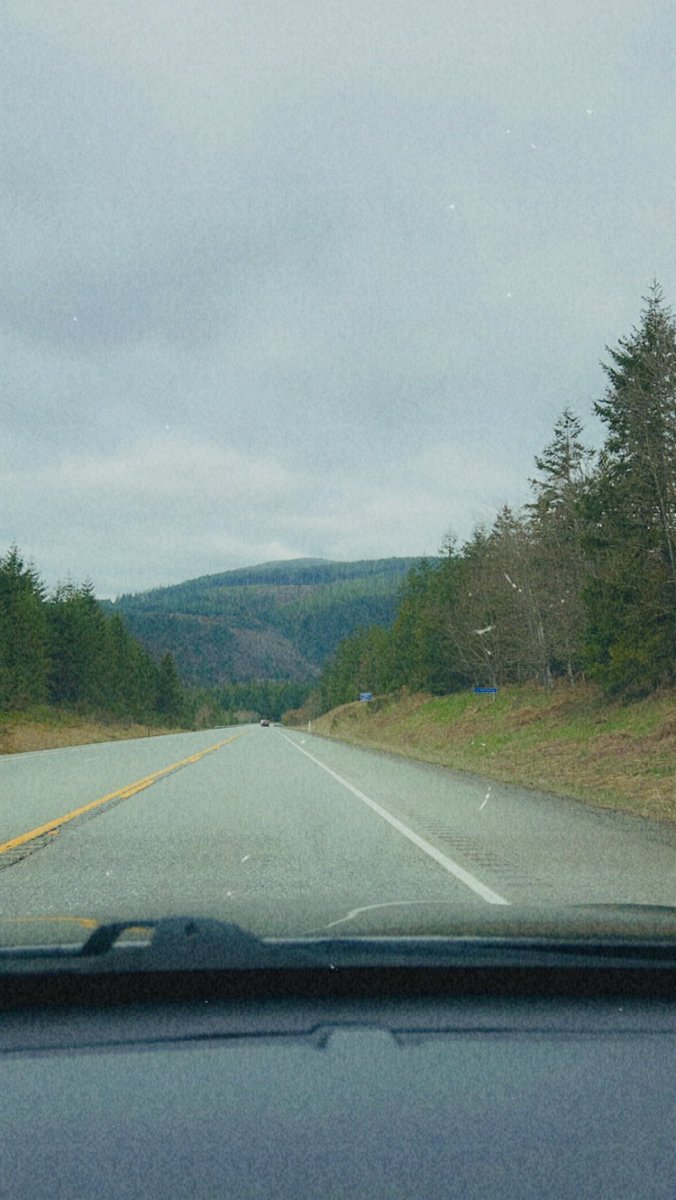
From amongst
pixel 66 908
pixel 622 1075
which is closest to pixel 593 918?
pixel 622 1075

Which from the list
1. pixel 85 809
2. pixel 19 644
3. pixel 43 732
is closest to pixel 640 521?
pixel 85 809

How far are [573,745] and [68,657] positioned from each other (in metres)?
67.8

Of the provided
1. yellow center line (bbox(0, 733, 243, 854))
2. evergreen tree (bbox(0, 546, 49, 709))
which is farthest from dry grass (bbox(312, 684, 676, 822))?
evergreen tree (bbox(0, 546, 49, 709))

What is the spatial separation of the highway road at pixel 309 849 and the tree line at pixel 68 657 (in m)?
49.5

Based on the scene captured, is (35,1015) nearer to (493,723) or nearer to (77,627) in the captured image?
(493,723)

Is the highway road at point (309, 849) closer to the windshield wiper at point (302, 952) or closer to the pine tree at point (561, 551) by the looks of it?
the windshield wiper at point (302, 952)

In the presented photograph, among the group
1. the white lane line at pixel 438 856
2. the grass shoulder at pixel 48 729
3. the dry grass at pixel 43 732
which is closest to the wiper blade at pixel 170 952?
the white lane line at pixel 438 856

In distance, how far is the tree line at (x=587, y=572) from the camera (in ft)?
86.6

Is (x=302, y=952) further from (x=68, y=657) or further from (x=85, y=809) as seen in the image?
(x=68, y=657)

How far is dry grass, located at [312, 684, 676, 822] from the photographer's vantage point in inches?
657

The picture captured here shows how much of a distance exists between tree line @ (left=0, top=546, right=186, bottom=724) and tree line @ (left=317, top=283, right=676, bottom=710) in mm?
29738

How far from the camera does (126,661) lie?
102 metres

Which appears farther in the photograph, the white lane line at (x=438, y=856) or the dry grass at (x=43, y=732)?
the dry grass at (x=43, y=732)

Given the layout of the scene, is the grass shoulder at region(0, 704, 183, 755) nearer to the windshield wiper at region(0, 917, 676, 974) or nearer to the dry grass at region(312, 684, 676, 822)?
the dry grass at region(312, 684, 676, 822)
